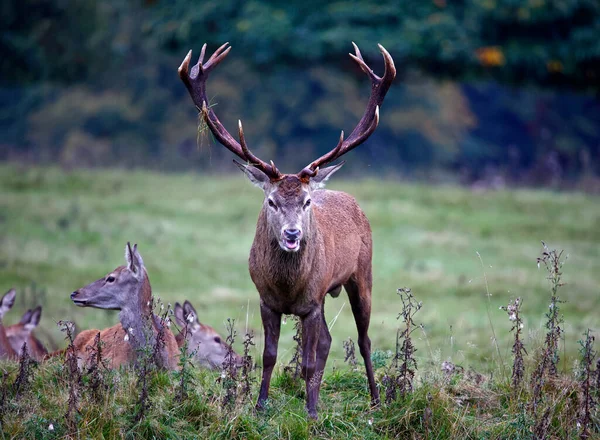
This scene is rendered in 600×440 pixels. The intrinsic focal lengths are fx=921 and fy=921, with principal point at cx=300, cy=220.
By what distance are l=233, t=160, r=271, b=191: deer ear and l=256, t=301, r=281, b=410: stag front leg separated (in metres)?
0.88

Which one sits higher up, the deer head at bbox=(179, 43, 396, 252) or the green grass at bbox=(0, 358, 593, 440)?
the deer head at bbox=(179, 43, 396, 252)

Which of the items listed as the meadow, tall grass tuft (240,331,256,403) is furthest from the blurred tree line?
tall grass tuft (240,331,256,403)

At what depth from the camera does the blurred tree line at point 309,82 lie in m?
20.1

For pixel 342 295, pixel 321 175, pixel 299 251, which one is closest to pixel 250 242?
pixel 342 295

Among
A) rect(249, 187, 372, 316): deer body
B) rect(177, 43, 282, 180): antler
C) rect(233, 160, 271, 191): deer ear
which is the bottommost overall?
rect(249, 187, 372, 316): deer body

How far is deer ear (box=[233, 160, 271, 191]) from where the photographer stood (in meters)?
6.68

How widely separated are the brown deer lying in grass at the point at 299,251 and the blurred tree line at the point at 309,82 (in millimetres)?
12932

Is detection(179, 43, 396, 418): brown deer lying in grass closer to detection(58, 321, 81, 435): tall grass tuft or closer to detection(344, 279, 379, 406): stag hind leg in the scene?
detection(344, 279, 379, 406): stag hind leg

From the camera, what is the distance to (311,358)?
6.42 m

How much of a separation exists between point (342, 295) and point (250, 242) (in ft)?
9.05

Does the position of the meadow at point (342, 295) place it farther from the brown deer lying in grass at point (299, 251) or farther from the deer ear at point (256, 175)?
the deer ear at point (256, 175)

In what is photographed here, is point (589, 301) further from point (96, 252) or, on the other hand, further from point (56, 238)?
point (56, 238)

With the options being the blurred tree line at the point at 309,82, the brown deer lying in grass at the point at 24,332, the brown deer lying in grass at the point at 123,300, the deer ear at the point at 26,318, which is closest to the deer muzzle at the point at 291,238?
the brown deer lying in grass at the point at 123,300

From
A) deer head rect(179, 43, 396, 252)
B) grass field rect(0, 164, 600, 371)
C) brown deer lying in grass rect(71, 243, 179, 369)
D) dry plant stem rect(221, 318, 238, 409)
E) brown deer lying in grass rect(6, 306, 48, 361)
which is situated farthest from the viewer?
grass field rect(0, 164, 600, 371)
